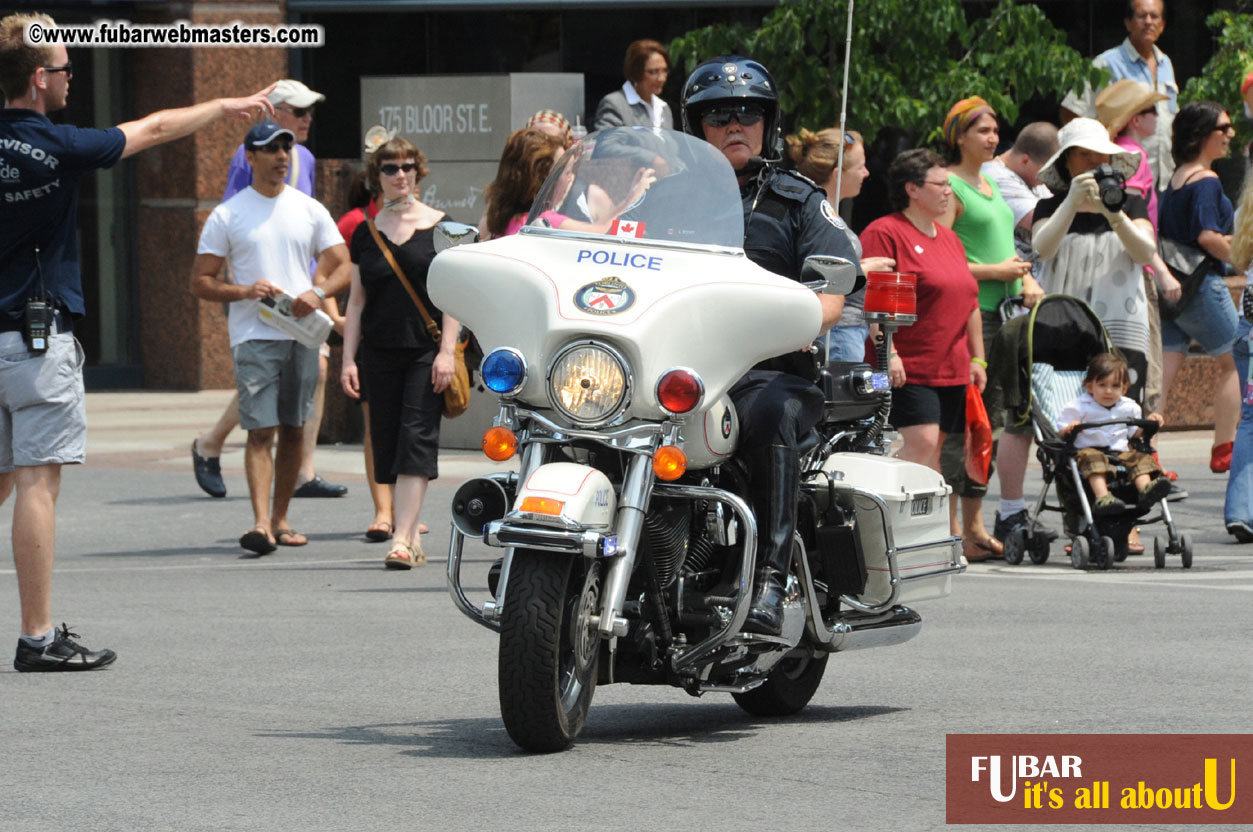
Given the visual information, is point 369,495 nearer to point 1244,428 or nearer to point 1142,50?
point 1244,428

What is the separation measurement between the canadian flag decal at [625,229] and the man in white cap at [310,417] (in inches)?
258

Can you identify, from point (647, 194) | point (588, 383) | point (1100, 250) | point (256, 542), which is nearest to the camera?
point (588, 383)

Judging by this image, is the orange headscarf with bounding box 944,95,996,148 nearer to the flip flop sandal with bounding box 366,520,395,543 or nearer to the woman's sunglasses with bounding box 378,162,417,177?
the woman's sunglasses with bounding box 378,162,417,177

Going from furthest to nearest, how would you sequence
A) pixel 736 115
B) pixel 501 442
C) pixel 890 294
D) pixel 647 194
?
pixel 890 294, pixel 736 115, pixel 647 194, pixel 501 442

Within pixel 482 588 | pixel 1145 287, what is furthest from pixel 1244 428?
pixel 482 588

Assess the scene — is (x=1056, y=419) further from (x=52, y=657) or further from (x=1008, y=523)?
(x=52, y=657)

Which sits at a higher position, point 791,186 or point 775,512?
point 791,186

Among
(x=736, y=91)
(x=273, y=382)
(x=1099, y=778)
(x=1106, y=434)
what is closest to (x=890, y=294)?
(x=736, y=91)

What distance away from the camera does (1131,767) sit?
5.80 metres

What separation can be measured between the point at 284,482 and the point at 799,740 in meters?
5.46

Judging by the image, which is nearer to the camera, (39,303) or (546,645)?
(546,645)

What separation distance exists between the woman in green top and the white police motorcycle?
4562mm

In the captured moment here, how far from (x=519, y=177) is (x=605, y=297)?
4.12 m

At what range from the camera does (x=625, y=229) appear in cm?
631
